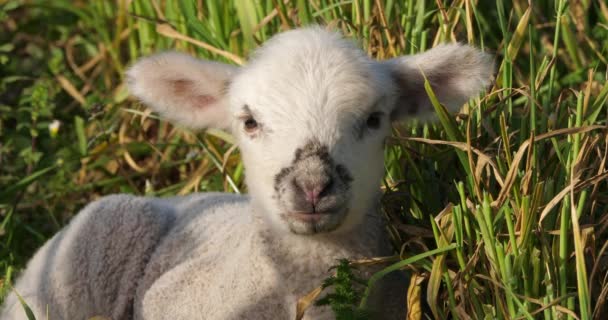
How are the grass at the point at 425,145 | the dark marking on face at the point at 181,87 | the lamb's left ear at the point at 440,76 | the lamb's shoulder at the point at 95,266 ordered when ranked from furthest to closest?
the lamb's shoulder at the point at 95,266, the dark marking on face at the point at 181,87, the lamb's left ear at the point at 440,76, the grass at the point at 425,145

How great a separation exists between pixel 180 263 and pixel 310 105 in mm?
994

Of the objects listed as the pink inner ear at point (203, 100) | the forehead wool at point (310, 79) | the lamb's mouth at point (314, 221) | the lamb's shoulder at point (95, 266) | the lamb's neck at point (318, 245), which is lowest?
the lamb's shoulder at point (95, 266)

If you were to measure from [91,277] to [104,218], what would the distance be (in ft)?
0.84

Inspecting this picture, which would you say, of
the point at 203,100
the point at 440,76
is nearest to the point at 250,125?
the point at 203,100

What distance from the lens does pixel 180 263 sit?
13.9 ft

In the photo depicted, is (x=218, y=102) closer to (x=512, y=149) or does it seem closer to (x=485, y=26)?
(x=512, y=149)

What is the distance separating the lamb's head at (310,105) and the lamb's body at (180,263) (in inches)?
6.8

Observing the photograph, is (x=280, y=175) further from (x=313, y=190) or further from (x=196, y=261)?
(x=196, y=261)

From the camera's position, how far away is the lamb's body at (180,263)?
12.7 ft

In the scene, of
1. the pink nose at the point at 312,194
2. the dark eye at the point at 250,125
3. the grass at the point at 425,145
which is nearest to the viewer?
the pink nose at the point at 312,194

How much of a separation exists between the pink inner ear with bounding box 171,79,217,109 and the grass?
2.54ft

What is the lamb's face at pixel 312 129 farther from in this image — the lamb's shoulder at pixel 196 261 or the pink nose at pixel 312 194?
the lamb's shoulder at pixel 196 261

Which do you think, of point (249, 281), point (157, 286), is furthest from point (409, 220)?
point (157, 286)

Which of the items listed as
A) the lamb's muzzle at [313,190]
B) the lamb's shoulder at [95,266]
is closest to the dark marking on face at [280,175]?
the lamb's muzzle at [313,190]
